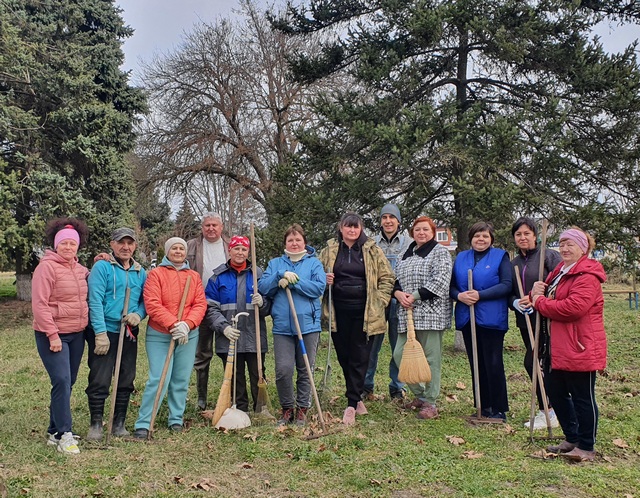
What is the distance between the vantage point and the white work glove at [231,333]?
568 cm

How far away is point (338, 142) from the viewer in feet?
32.7

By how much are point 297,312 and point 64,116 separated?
12746mm

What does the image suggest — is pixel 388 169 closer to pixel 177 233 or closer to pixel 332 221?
pixel 332 221

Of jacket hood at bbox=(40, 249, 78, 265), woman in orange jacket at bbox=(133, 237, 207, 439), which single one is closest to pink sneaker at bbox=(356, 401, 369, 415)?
woman in orange jacket at bbox=(133, 237, 207, 439)

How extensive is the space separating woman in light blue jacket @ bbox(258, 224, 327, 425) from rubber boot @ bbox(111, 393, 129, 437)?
1530mm

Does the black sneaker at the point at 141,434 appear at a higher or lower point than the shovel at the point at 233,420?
lower

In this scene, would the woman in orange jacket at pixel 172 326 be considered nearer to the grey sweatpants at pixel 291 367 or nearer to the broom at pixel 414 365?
the grey sweatpants at pixel 291 367

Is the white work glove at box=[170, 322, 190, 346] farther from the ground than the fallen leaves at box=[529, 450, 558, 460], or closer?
farther from the ground

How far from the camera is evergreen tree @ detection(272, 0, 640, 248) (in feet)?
28.0

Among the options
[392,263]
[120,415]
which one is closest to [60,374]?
[120,415]

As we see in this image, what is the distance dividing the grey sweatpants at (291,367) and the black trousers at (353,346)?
33 centimetres

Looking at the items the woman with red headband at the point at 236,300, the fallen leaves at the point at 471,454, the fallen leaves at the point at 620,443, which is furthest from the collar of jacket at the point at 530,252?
the woman with red headband at the point at 236,300

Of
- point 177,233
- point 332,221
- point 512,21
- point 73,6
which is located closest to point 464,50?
point 512,21

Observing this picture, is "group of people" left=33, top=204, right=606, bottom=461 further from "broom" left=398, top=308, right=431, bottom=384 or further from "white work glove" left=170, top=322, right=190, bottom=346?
"broom" left=398, top=308, right=431, bottom=384
